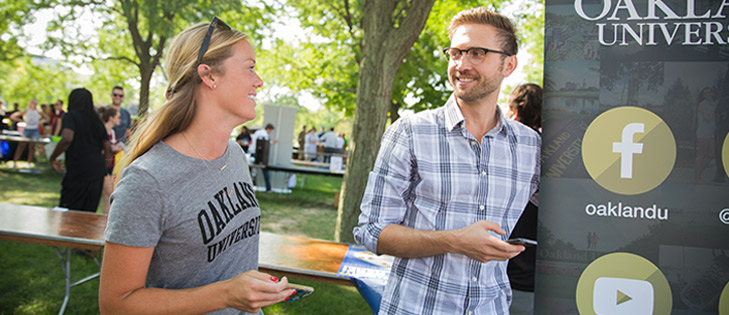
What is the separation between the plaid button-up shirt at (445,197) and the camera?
1661 mm

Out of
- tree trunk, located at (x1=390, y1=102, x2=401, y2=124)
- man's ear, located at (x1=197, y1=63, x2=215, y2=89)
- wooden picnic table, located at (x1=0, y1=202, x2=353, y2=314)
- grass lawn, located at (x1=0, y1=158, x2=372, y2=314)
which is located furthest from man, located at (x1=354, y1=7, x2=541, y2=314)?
tree trunk, located at (x1=390, y1=102, x2=401, y2=124)

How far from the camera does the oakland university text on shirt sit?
1.48 meters

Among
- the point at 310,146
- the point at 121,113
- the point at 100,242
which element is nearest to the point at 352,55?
the point at 121,113

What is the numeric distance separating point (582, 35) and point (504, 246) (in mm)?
698

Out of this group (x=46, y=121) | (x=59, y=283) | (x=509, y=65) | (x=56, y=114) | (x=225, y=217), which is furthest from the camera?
(x=46, y=121)

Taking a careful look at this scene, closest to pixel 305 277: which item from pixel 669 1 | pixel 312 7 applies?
pixel 669 1

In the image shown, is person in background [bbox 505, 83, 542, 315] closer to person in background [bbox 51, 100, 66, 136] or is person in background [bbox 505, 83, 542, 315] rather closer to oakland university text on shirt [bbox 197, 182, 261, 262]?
oakland university text on shirt [bbox 197, 182, 261, 262]

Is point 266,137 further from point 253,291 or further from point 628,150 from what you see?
point 628,150

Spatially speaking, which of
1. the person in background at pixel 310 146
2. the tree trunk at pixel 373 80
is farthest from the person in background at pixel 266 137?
the tree trunk at pixel 373 80

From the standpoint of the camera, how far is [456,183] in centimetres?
168

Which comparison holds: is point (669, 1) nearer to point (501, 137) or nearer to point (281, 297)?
point (501, 137)

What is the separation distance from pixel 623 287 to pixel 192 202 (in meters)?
1.37

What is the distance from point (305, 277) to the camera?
2723 mm

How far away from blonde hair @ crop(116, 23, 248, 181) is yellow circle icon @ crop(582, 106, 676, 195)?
1.25 m
